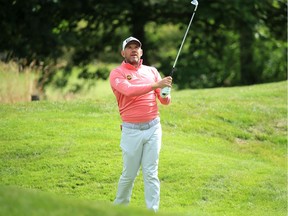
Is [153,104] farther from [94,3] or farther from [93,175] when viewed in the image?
[94,3]

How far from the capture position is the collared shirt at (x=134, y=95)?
7.99 m

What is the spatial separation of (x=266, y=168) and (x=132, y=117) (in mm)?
3971

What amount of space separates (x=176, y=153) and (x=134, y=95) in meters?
3.55


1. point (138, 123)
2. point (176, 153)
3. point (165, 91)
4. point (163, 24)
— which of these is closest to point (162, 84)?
point (165, 91)

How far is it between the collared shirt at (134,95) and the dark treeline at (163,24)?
10452mm

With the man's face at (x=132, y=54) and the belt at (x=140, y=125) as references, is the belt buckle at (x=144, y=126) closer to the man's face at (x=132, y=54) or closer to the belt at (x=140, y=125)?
the belt at (x=140, y=125)

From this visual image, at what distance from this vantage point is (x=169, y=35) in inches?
1558

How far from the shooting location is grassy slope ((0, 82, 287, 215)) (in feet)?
32.4

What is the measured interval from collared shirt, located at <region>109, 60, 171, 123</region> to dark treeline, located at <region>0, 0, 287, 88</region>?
34.3 feet

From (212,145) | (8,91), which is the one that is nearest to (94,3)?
(8,91)

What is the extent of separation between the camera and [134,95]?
786 cm

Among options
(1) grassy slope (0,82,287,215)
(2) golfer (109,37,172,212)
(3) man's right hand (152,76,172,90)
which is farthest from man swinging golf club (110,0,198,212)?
(1) grassy slope (0,82,287,215)

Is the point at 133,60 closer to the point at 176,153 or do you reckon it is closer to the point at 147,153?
the point at 147,153

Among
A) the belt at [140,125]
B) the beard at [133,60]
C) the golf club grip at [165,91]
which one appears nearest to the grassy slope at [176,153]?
the belt at [140,125]
